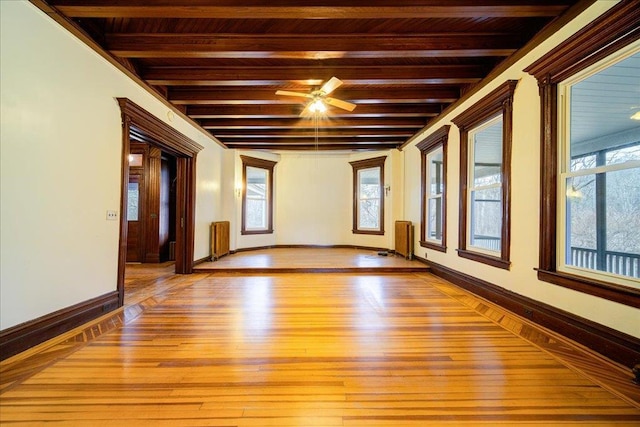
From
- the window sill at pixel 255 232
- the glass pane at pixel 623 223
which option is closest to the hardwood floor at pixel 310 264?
the window sill at pixel 255 232

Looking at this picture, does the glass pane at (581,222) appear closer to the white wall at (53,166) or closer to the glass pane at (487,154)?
the glass pane at (487,154)

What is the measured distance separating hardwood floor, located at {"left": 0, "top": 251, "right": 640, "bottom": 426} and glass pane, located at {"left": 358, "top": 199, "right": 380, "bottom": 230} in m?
4.46

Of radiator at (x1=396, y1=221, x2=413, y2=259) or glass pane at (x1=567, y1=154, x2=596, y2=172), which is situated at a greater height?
glass pane at (x1=567, y1=154, x2=596, y2=172)

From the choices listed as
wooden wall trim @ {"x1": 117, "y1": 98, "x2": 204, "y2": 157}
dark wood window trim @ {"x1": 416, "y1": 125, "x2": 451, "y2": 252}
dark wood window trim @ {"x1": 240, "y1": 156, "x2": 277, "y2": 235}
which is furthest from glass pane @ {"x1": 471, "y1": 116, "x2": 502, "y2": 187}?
dark wood window trim @ {"x1": 240, "y1": 156, "x2": 277, "y2": 235}

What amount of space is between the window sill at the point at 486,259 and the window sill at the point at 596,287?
0.52 meters

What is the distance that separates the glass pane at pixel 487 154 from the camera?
382 cm

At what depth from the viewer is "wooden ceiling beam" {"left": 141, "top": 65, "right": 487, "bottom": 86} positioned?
3.55 m

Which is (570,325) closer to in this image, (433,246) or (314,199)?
(433,246)

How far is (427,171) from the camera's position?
18.6 feet

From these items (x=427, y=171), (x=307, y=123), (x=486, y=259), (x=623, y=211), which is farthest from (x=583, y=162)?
(x=307, y=123)

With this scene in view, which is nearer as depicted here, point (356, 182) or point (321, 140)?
point (321, 140)

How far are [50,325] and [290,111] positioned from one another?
3.88 m

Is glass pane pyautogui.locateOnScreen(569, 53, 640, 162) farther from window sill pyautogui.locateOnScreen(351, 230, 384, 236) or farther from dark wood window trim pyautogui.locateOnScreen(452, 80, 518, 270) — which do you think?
window sill pyautogui.locateOnScreen(351, 230, 384, 236)

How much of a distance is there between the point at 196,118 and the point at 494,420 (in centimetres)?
534
